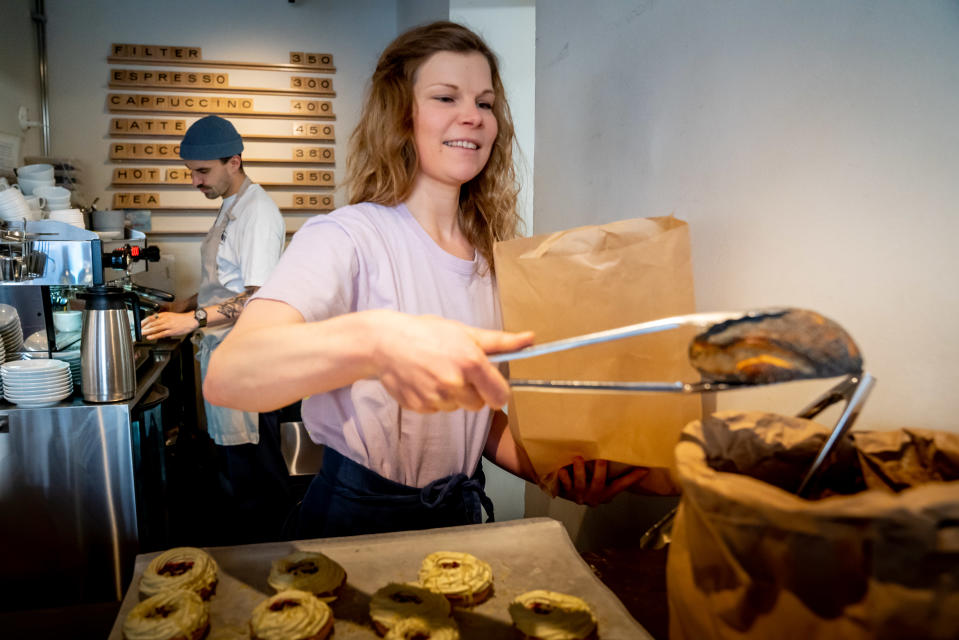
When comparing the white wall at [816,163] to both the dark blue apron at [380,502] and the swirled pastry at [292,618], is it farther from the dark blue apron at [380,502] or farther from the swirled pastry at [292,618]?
the swirled pastry at [292,618]

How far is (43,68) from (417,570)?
16.6ft

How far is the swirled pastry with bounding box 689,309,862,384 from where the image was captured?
638mm

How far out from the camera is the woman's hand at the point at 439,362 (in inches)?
27.8

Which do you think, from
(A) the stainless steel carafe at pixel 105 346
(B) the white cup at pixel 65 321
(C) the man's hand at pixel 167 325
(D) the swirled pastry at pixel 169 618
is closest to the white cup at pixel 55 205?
(C) the man's hand at pixel 167 325

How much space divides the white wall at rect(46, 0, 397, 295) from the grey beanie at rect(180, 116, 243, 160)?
147cm

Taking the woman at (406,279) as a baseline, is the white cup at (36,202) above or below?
above

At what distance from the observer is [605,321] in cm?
97

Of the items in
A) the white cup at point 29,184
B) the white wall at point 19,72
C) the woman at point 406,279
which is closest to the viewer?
the woman at point 406,279

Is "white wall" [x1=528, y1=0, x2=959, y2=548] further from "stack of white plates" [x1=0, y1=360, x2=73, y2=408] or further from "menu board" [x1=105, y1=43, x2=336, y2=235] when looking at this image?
"menu board" [x1=105, y1=43, x2=336, y2=235]

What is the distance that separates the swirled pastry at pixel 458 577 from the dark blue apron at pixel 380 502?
0.70ft

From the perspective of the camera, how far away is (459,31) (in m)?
1.35

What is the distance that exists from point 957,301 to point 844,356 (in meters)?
0.26

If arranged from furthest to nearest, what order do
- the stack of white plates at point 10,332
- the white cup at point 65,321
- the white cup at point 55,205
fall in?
the white cup at point 55,205, the white cup at point 65,321, the stack of white plates at point 10,332

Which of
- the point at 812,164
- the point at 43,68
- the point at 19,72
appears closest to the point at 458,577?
the point at 812,164
